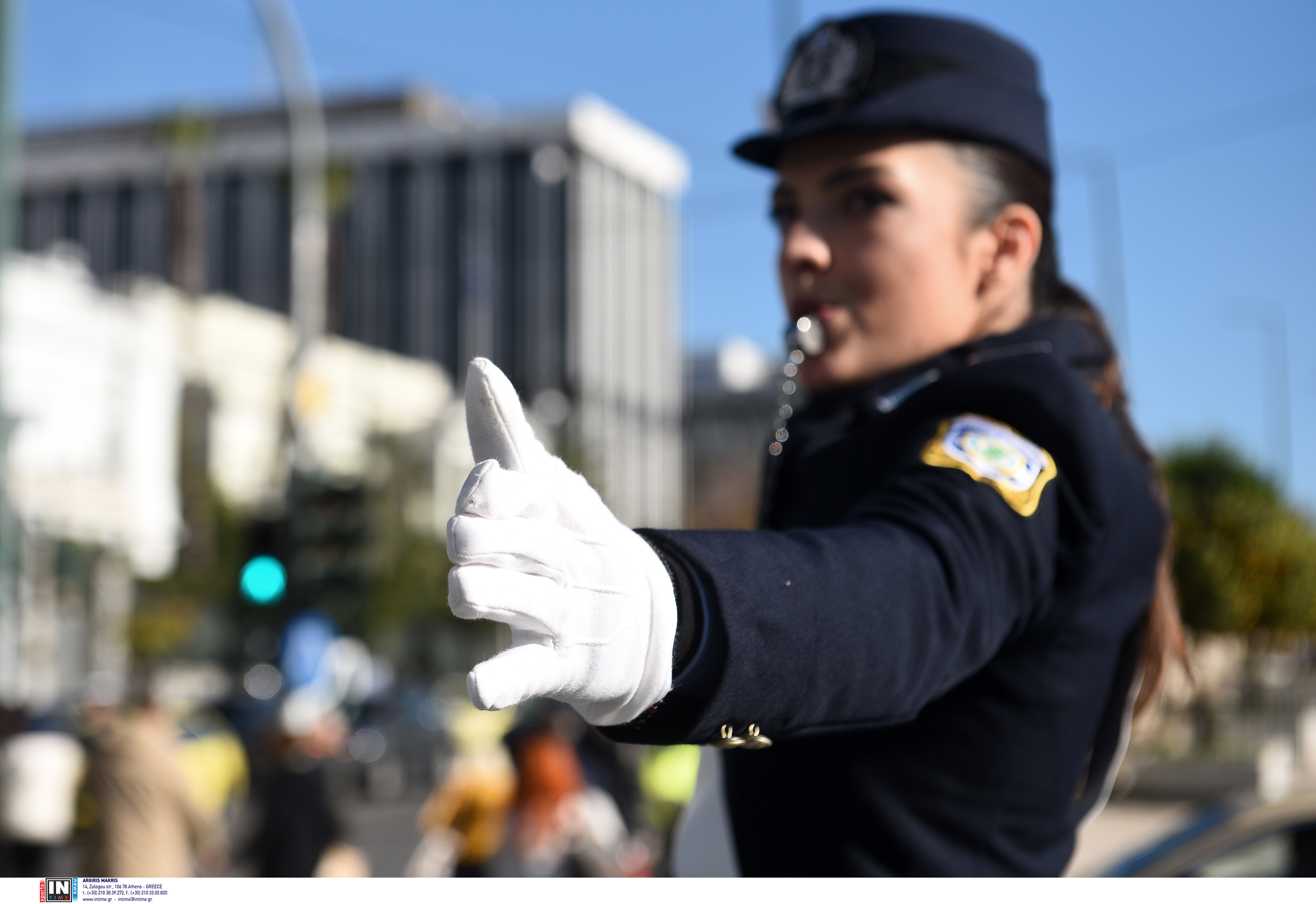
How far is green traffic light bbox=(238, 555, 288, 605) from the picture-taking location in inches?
385

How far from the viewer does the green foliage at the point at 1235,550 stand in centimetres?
1836

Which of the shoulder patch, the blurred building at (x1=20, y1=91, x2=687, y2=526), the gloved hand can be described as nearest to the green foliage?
the shoulder patch

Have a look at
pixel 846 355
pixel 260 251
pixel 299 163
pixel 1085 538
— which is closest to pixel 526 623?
pixel 1085 538

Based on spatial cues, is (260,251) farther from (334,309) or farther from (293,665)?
(293,665)

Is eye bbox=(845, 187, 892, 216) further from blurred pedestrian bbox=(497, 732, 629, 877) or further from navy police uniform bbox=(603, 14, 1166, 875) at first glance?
blurred pedestrian bbox=(497, 732, 629, 877)

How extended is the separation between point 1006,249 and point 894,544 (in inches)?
26.6

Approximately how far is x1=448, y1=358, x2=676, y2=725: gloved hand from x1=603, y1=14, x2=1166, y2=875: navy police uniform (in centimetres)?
6

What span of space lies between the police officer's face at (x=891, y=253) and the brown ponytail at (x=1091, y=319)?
0.03 m

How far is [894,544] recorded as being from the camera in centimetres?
137

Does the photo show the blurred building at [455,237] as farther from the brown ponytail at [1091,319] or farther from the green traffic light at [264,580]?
the brown ponytail at [1091,319]

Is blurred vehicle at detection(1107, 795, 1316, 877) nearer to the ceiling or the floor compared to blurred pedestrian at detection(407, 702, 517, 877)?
nearer to the ceiling
